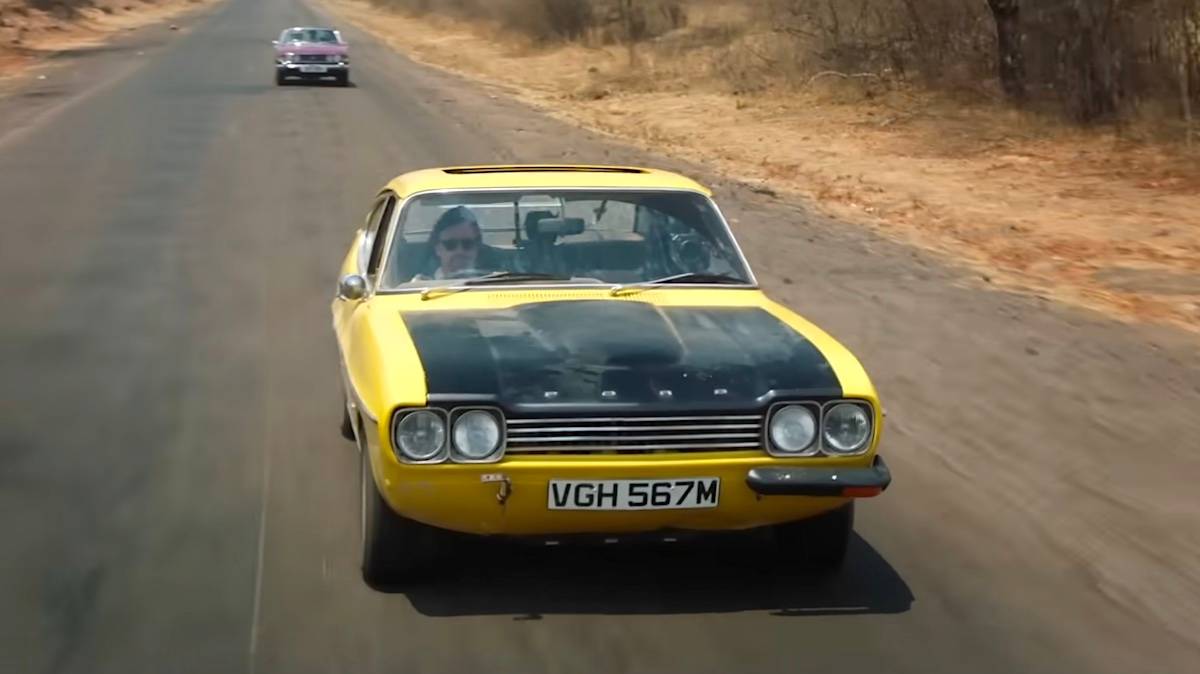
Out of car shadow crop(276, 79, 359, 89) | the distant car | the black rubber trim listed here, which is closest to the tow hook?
the black rubber trim

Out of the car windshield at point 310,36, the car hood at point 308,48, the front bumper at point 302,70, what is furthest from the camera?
the car windshield at point 310,36

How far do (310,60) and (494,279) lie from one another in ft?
97.5

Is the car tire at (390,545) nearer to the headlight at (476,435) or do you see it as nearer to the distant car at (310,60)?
the headlight at (476,435)

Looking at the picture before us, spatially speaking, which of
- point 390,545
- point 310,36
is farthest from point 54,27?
point 390,545

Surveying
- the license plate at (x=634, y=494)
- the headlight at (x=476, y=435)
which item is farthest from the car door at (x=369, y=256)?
the license plate at (x=634, y=494)

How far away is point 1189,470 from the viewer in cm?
732

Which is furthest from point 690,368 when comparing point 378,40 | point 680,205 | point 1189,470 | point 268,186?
point 378,40

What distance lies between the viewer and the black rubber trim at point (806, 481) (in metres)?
5.04

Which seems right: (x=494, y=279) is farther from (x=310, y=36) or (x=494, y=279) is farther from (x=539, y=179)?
(x=310, y=36)

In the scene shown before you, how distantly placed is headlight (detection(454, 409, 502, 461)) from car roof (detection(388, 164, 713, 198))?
1.87 meters

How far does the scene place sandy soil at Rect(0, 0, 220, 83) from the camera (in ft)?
137

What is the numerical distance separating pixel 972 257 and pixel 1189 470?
6.79m

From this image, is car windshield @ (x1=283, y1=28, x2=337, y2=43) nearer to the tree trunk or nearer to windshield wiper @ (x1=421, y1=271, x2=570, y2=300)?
the tree trunk

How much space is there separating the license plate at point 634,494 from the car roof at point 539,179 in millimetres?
1991
